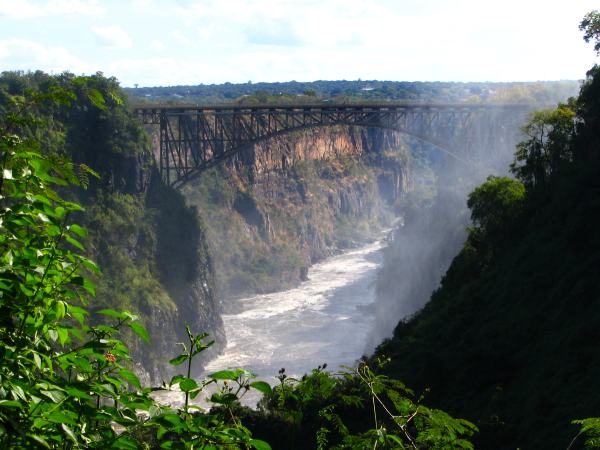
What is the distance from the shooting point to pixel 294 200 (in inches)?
4567

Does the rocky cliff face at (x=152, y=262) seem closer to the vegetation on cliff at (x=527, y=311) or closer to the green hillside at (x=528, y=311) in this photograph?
the green hillside at (x=528, y=311)

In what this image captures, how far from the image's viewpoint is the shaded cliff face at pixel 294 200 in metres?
97.8

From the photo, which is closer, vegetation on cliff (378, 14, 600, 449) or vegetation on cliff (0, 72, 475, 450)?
vegetation on cliff (0, 72, 475, 450)

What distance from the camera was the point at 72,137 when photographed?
221 feet

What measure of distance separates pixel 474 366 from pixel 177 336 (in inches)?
1676

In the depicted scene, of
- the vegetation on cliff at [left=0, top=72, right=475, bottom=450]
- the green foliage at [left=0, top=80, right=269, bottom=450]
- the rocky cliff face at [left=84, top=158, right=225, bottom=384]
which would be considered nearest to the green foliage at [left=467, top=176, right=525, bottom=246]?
the rocky cliff face at [left=84, top=158, right=225, bottom=384]

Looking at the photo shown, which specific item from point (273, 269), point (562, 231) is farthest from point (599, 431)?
point (273, 269)

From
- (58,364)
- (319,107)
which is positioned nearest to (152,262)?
(319,107)

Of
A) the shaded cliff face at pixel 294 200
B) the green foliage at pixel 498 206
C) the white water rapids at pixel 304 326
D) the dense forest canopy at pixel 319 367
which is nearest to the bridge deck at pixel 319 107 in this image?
the dense forest canopy at pixel 319 367

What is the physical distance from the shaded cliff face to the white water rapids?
3971 millimetres

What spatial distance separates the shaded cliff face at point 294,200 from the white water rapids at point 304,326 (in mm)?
3971

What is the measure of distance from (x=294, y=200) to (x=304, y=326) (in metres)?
37.9

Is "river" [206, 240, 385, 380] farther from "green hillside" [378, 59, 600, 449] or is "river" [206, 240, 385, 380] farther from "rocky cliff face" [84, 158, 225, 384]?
"green hillside" [378, 59, 600, 449]

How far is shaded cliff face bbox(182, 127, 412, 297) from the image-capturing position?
97.8 metres
